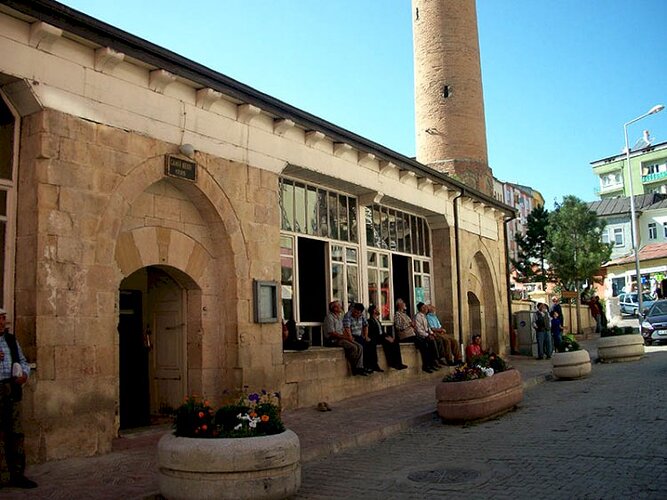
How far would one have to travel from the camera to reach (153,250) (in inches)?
383

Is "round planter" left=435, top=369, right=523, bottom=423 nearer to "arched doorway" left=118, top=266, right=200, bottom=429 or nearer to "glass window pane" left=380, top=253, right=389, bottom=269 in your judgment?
"arched doorway" left=118, top=266, right=200, bottom=429

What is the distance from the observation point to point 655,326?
971 inches

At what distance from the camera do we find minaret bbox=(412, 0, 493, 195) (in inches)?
1054

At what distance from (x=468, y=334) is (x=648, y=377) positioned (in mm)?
5406

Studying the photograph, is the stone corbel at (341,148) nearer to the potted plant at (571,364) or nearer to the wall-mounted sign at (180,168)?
the wall-mounted sign at (180,168)

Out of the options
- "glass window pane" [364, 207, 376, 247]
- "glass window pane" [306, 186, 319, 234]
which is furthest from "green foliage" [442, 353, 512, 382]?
"glass window pane" [364, 207, 376, 247]

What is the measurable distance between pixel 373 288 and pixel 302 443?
24.3 ft

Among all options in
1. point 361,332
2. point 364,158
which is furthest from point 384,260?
point 361,332

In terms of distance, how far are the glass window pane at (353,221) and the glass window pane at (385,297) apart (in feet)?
5.08

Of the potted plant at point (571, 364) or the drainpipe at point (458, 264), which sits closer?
the potted plant at point (571, 364)

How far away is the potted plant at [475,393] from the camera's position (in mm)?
10156

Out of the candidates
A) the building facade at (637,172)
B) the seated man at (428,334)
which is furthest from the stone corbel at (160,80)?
the building facade at (637,172)

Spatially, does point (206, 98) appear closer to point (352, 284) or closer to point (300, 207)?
Answer: point (300, 207)

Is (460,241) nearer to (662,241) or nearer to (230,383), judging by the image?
(230,383)
